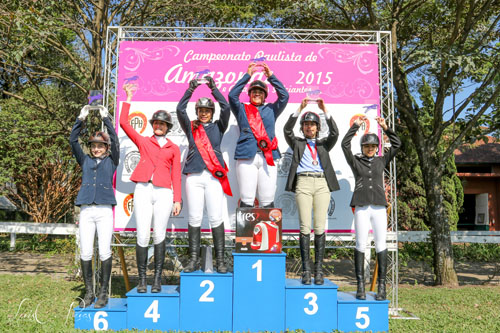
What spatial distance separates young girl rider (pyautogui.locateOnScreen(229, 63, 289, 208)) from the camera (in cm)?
508

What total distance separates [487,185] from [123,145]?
15787 millimetres

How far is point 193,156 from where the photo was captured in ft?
16.5

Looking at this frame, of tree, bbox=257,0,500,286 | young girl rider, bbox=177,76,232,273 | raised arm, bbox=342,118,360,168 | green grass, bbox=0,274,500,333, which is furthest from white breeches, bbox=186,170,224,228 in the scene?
tree, bbox=257,0,500,286

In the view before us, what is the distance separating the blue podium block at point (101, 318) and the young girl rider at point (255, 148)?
1836 mm

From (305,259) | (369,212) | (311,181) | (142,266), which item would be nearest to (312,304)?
(305,259)

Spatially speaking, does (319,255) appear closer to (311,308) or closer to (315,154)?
(311,308)

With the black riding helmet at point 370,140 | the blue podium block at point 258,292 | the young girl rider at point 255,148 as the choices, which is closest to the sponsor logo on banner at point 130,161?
the young girl rider at point 255,148

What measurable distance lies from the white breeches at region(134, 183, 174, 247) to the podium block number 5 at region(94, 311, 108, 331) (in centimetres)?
84

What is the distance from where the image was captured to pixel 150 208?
483cm

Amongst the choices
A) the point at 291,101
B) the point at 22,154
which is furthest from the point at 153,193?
the point at 22,154

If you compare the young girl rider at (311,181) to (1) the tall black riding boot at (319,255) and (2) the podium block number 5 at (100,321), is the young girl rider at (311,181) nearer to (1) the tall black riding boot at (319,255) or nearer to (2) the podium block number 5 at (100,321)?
(1) the tall black riding boot at (319,255)

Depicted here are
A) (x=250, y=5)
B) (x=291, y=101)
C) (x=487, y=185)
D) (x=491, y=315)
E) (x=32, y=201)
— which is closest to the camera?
(x=491, y=315)

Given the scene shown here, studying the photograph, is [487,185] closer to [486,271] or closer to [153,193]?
[486,271]

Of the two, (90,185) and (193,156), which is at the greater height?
(193,156)
